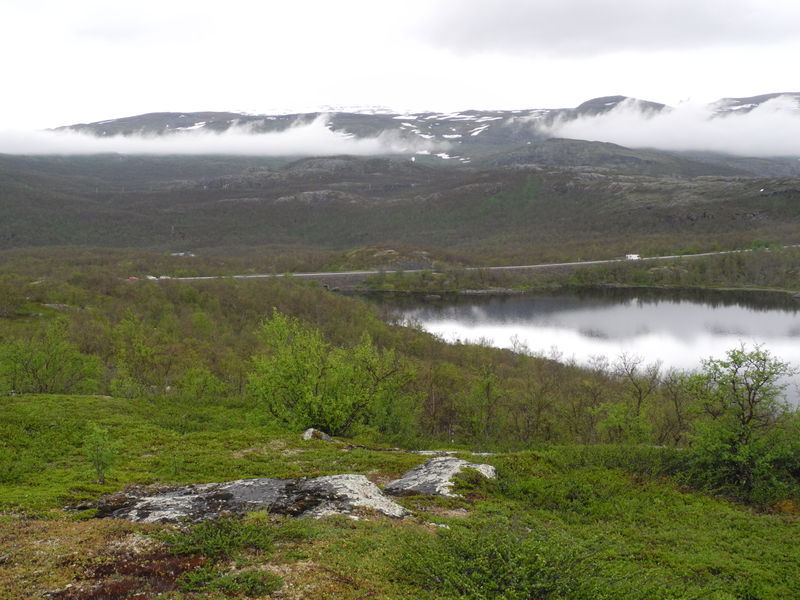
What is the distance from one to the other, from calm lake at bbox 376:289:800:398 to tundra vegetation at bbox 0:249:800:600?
38.9 metres

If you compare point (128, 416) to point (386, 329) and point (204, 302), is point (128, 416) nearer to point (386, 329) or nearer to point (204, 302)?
point (386, 329)

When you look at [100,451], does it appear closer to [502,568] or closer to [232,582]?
[232,582]

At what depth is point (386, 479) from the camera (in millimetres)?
19172

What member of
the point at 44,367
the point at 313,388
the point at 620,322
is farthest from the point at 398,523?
the point at 620,322

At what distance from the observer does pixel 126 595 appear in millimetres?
9531

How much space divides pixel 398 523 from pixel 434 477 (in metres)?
4.69

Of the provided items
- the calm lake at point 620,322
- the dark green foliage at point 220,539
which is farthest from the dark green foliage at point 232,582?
the calm lake at point 620,322

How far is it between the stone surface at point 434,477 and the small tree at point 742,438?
323 inches

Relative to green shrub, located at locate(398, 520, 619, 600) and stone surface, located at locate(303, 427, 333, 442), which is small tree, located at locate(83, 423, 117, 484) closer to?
stone surface, located at locate(303, 427, 333, 442)

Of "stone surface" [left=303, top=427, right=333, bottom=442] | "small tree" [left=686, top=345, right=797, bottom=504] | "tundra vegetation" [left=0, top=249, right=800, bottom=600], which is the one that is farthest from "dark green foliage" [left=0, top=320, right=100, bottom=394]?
"small tree" [left=686, top=345, right=797, bottom=504]

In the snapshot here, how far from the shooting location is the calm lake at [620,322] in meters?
79.5

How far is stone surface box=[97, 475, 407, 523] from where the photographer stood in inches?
549

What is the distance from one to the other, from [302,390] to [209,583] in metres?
18.4

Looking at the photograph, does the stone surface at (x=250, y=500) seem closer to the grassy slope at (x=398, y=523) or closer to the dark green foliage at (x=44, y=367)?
the grassy slope at (x=398, y=523)
